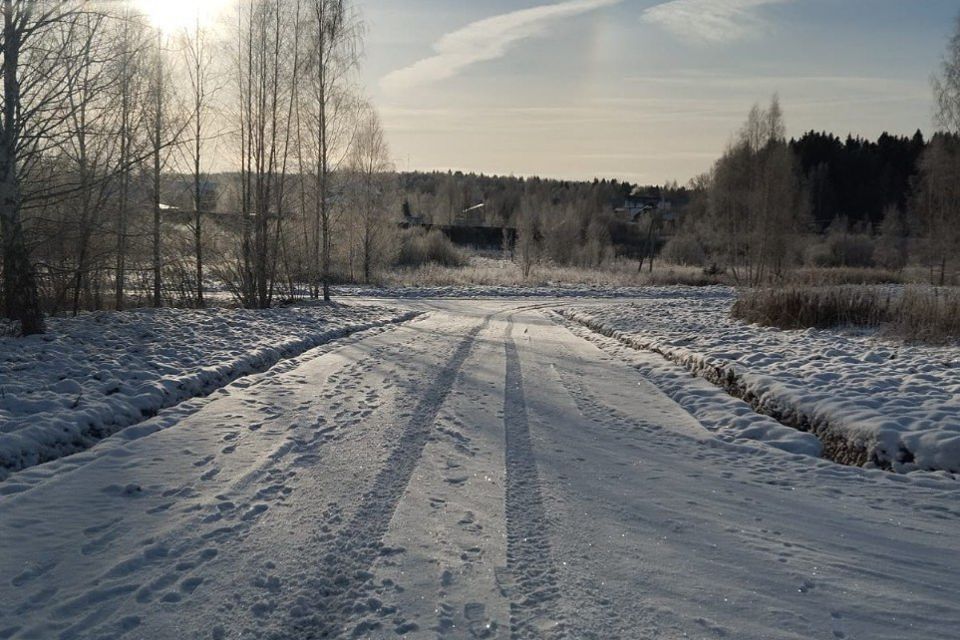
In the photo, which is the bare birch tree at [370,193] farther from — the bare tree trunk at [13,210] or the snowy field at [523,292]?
the bare tree trunk at [13,210]

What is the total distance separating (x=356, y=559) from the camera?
12.7 ft

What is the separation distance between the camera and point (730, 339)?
1309 cm

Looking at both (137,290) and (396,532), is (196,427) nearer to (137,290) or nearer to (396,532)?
(396,532)

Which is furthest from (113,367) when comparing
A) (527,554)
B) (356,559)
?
(527,554)

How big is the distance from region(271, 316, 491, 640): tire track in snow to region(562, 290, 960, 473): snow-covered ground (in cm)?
448

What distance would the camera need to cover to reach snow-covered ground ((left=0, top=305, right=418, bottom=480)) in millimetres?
5975

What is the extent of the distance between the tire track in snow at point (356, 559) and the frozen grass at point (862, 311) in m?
10.5

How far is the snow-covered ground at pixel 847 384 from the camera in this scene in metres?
6.09

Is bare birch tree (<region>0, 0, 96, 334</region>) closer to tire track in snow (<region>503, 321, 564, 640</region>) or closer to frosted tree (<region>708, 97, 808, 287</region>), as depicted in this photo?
tire track in snow (<region>503, 321, 564, 640</region>)

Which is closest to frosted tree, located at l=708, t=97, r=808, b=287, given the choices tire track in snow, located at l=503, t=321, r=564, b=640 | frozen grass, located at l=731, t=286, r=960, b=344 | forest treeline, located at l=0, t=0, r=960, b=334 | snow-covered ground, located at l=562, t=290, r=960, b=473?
forest treeline, located at l=0, t=0, r=960, b=334

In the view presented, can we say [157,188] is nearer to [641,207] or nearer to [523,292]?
[523,292]

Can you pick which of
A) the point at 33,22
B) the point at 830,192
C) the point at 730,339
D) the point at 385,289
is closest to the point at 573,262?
the point at 385,289

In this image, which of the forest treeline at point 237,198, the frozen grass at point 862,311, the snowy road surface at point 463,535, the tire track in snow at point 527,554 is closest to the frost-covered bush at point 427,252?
the forest treeline at point 237,198

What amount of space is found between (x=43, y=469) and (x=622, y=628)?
15.9 feet
